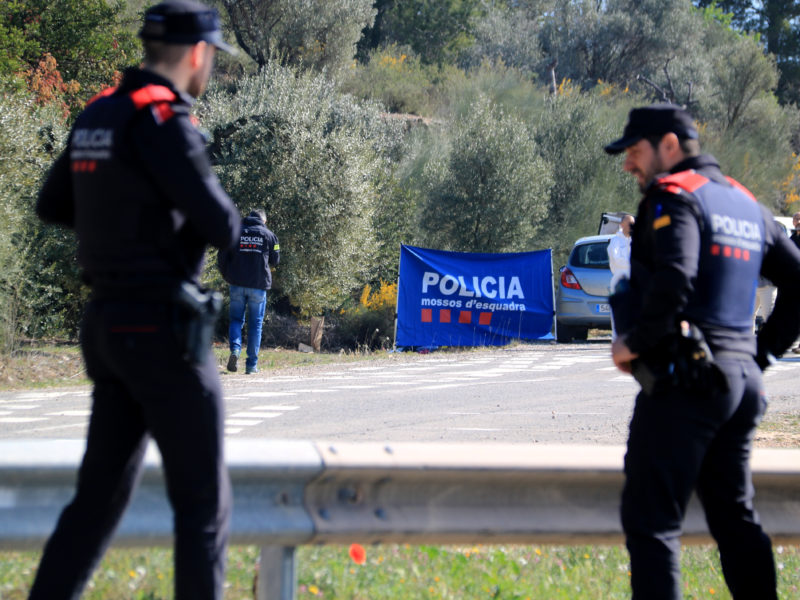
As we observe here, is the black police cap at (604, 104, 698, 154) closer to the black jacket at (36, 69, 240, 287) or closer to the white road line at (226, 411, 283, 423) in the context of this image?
the black jacket at (36, 69, 240, 287)

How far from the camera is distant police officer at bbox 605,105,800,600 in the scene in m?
2.84

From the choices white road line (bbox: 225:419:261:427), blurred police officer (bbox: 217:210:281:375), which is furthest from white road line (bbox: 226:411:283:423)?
blurred police officer (bbox: 217:210:281:375)

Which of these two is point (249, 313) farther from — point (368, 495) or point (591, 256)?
point (368, 495)

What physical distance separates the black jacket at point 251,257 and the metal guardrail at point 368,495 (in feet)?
29.0

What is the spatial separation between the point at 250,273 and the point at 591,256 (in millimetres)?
7397

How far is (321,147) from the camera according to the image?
20188 millimetres

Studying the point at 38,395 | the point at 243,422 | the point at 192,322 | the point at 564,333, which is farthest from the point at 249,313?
the point at 192,322

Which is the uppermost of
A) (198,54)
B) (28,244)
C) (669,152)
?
(198,54)

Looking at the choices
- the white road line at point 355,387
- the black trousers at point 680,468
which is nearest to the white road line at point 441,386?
the white road line at point 355,387

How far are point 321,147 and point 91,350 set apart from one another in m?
17.9

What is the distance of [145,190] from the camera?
2.46 metres

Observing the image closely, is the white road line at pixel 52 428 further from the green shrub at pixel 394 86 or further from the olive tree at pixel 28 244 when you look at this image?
the green shrub at pixel 394 86

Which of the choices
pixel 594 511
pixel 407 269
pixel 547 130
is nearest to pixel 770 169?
pixel 547 130

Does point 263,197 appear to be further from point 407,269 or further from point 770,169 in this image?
point 770,169
